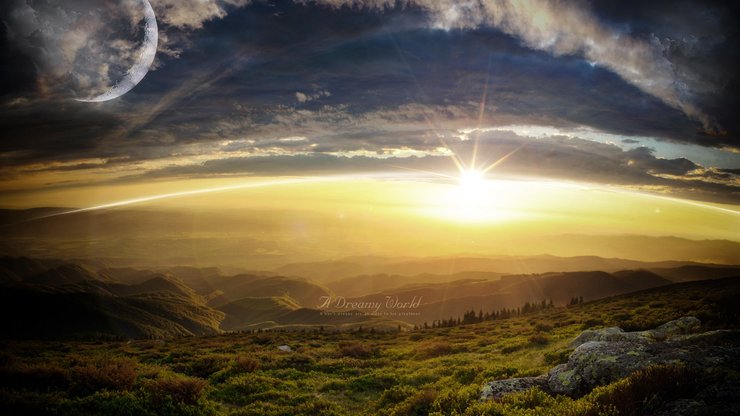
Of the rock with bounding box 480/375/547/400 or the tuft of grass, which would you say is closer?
the tuft of grass

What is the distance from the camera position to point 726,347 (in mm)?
12094

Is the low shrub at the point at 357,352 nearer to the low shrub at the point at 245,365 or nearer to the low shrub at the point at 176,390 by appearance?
the low shrub at the point at 245,365

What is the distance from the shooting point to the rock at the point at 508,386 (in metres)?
13.9

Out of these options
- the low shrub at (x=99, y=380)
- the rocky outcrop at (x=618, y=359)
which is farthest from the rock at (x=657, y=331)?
the low shrub at (x=99, y=380)

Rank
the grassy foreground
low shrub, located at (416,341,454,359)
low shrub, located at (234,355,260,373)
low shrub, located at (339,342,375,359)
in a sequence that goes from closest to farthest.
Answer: the grassy foreground < low shrub, located at (234,355,260,373) < low shrub, located at (416,341,454,359) < low shrub, located at (339,342,375,359)

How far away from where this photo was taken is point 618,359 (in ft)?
43.7

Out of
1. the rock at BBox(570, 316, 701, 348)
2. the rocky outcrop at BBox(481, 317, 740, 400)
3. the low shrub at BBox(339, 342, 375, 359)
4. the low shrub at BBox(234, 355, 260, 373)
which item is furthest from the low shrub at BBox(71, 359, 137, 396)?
the rock at BBox(570, 316, 701, 348)

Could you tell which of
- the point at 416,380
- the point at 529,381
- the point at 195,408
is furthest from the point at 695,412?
the point at 195,408

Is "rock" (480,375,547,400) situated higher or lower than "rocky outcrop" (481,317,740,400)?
lower

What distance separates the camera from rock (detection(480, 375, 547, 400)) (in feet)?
45.6

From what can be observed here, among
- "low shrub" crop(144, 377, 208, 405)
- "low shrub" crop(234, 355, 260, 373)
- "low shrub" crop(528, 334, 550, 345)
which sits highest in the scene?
"low shrub" crop(144, 377, 208, 405)

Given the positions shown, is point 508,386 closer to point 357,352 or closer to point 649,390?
point 649,390

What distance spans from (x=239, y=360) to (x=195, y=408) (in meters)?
9.14

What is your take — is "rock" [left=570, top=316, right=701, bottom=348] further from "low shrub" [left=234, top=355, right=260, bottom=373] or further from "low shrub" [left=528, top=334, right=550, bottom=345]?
"low shrub" [left=234, top=355, right=260, bottom=373]
